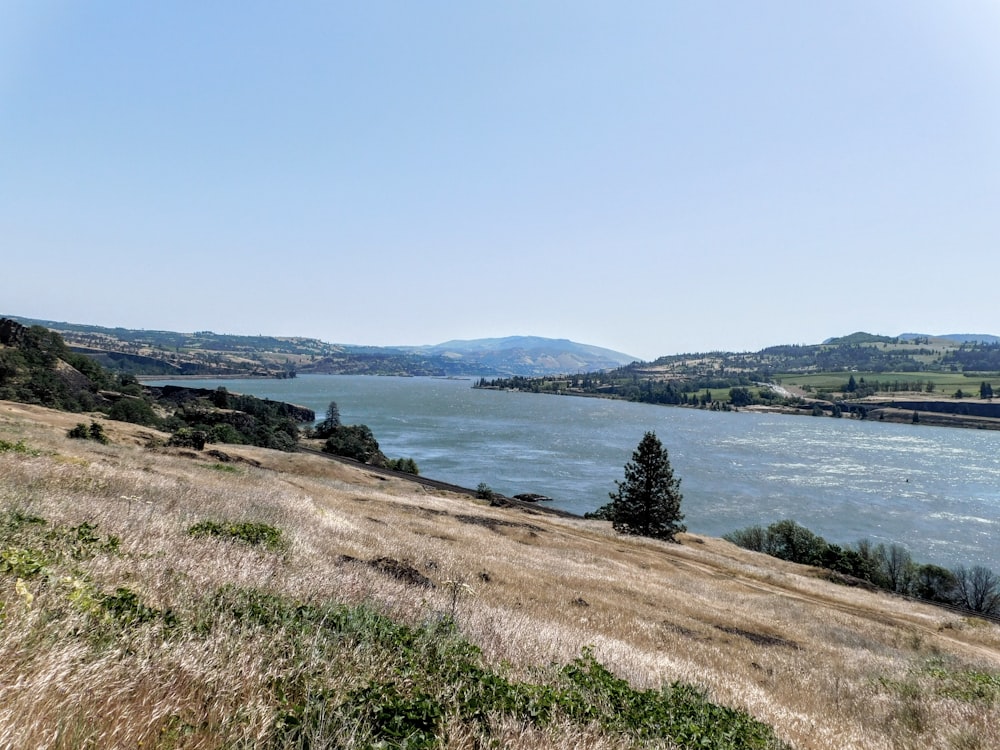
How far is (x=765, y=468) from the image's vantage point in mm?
95625

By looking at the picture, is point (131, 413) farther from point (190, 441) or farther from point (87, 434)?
point (87, 434)

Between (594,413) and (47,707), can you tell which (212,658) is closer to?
(47,707)

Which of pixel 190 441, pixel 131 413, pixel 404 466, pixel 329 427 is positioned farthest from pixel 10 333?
Answer: pixel 404 466

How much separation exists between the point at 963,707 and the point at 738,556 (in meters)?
36.9

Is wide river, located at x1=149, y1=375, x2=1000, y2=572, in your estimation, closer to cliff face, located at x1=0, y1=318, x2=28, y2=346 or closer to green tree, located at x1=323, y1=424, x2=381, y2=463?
green tree, located at x1=323, y1=424, x2=381, y2=463

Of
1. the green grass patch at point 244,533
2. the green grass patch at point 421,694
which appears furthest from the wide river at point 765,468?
the green grass patch at point 421,694

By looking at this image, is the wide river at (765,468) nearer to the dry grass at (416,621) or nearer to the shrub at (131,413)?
the shrub at (131,413)

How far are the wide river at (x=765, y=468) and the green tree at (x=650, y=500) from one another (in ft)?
58.6

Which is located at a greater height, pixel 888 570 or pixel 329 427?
pixel 329 427

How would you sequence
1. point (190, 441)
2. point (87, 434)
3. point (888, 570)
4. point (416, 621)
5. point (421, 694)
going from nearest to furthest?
point (421, 694) → point (416, 621) → point (87, 434) → point (190, 441) → point (888, 570)

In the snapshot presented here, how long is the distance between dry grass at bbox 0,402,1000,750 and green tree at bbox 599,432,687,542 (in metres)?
22.2

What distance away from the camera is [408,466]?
7144cm

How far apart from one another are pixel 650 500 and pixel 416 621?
44.2 metres

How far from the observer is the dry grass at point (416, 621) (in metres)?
3.04
